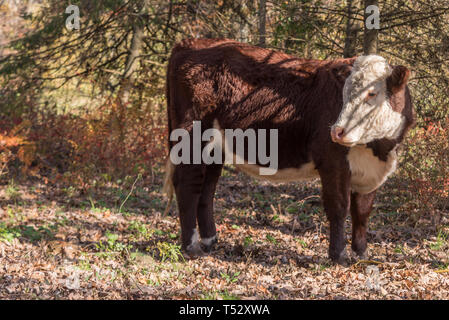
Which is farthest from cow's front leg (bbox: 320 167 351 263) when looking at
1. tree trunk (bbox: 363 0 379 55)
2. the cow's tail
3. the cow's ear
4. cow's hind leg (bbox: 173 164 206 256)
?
tree trunk (bbox: 363 0 379 55)

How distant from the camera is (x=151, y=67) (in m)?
10.1

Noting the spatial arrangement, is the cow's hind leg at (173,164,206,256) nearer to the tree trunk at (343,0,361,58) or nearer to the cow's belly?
the cow's belly

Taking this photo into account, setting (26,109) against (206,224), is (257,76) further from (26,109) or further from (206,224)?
(26,109)

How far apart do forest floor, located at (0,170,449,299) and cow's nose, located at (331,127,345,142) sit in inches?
48.9

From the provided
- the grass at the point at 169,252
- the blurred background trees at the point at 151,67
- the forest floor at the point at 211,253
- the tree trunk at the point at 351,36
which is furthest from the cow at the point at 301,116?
the tree trunk at the point at 351,36

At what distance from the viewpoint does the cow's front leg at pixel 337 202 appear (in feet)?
16.7

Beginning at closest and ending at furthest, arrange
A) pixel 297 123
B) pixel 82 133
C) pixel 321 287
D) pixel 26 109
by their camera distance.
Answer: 1. pixel 321 287
2. pixel 297 123
3. pixel 82 133
4. pixel 26 109

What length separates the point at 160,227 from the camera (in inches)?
269

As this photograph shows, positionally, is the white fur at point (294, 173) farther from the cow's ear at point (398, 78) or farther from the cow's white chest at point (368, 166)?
the cow's ear at point (398, 78)

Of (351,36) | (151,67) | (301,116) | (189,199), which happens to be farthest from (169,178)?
(151,67)

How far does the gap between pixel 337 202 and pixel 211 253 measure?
5.10 ft

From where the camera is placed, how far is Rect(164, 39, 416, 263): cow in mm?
4863
